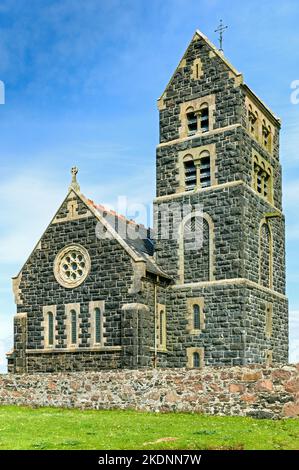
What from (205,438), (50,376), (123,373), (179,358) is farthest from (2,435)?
(179,358)

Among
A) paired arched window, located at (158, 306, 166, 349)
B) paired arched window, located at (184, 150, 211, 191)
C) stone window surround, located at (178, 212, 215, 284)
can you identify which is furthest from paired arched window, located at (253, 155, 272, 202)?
paired arched window, located at (158, 306, 166, 349)

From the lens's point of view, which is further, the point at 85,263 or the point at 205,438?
the point at 85,263

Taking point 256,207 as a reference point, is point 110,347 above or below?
below

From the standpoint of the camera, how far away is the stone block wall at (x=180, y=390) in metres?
22.1

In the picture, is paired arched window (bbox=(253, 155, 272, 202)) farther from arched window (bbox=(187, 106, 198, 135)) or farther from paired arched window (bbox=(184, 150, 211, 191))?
arched window (bbox=(187, 106, 198, 135))

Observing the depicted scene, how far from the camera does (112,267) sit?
111 ft

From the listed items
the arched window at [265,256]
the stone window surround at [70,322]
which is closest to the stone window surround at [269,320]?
the arched window at [265,256]

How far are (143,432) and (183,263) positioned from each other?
17.9m

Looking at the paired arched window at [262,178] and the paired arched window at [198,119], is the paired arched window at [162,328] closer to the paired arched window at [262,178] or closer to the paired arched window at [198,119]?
the paired arched window at [262,178]

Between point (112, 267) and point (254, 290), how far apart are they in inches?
301

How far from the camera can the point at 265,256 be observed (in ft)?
120

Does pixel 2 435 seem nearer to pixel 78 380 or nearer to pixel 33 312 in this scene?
pixel 78 380

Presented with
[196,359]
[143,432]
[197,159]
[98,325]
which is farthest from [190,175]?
[143,432]

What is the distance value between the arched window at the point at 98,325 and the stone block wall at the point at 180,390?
17.0 ft
